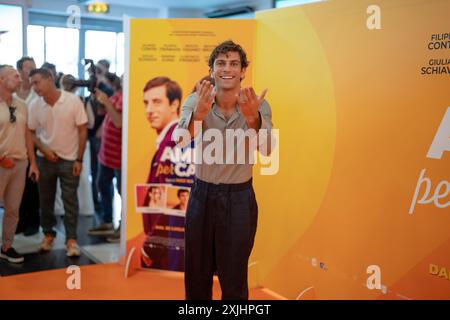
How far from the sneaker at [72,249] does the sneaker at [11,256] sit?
1.30ft

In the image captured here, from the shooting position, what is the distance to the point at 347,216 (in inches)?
122

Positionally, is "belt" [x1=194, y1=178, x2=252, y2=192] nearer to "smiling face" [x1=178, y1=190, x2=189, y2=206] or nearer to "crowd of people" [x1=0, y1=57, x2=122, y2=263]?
"smiling face" [x1=178, y1=190, x2=189, y2=206]

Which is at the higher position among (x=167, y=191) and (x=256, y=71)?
(x=256, y=71)

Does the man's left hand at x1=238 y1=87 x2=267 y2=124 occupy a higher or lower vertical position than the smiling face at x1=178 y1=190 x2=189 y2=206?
higher

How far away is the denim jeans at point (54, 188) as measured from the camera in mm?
4480

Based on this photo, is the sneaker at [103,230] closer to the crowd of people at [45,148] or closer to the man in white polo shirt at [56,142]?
the crowd of people at [45,148]

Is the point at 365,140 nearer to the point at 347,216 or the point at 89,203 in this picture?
the point at 347,216

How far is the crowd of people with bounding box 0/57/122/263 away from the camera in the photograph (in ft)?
13.5

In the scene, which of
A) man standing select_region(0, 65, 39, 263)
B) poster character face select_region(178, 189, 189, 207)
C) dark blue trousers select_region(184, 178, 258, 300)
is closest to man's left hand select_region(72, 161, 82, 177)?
man standing select_region(0, 65, 39, 263)

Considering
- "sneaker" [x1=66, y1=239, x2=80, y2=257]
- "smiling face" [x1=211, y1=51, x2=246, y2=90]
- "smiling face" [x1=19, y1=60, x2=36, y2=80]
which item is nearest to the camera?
"smiling face" [x1=211, y1=51, x2=246, y2=90]

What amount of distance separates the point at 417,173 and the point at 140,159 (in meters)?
2.05

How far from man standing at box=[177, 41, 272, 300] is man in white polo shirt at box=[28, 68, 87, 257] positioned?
2346mm

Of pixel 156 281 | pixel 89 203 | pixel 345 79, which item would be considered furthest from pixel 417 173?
pixel 89 203

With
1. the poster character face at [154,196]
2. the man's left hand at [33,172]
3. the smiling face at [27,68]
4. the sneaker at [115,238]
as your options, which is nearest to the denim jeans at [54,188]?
the man's left hand at [33,172]
